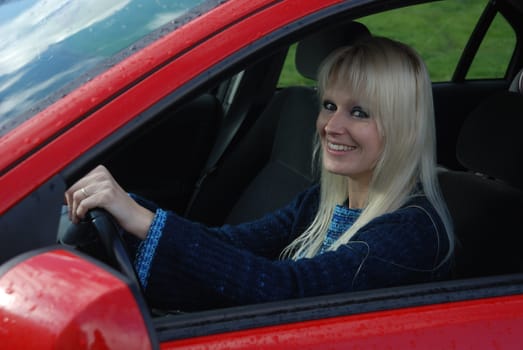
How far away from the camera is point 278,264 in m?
1.72

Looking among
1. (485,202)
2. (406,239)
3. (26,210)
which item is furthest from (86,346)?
(485,202)

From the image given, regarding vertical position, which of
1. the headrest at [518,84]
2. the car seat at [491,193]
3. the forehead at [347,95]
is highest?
the forehead at [347,95]

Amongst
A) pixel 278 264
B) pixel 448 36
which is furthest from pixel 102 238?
pixel 448 36

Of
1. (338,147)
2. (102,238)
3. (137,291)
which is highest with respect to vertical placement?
(137,291)

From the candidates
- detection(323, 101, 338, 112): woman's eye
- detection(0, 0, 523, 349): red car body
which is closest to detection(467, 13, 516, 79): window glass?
detection(323, 101, 338, 112): woman's eye

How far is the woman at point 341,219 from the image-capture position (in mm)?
1644

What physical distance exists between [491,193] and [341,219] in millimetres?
379

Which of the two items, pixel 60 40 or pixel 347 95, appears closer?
pixel 60 40

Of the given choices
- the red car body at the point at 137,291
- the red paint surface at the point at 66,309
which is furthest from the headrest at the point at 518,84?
the red paint surface at the point at 66,309

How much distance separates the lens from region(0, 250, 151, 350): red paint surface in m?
1.16

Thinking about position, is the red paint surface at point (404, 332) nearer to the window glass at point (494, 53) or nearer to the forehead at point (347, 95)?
the forehead at point (347, 95)

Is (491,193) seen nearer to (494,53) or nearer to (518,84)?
(518,84)

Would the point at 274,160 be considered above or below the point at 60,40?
below

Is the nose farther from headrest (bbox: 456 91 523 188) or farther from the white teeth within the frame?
headrest (bbox: 456 91 523 188)
